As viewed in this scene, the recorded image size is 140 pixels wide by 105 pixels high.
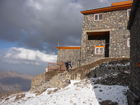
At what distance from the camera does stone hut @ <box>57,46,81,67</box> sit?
24.5 meters

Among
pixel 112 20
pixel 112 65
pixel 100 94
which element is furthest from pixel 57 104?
pixel 112 20

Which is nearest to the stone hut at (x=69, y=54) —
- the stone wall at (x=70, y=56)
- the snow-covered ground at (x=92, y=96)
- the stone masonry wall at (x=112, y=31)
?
the stone wall at (x=70, y=56)

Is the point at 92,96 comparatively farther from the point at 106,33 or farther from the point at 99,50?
the point at 106,33

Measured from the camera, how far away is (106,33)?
23.7 metres

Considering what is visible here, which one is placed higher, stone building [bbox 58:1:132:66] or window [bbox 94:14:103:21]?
window [bbox 94:14:103:21]

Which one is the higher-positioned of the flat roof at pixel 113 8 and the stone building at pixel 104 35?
the flat roof at pixel 113 8

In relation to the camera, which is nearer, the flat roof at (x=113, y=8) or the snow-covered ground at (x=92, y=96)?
the snow-covered ground at (x=92, y=96)

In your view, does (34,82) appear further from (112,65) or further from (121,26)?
(121,26)

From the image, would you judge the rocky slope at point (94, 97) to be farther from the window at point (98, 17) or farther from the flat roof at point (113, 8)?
the flat roof at point (113, 8)

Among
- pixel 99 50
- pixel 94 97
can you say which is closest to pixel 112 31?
pixel 99 50

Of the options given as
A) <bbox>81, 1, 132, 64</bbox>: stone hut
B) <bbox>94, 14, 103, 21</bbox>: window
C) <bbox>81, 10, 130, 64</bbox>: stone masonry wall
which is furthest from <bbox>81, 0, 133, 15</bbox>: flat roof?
<bbox>94, 14, 103, 21</bbox>: window

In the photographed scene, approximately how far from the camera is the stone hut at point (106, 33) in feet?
69.0

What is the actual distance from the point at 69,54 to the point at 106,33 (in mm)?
7035

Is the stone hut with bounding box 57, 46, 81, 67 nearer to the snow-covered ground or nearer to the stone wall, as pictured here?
the stone wall
